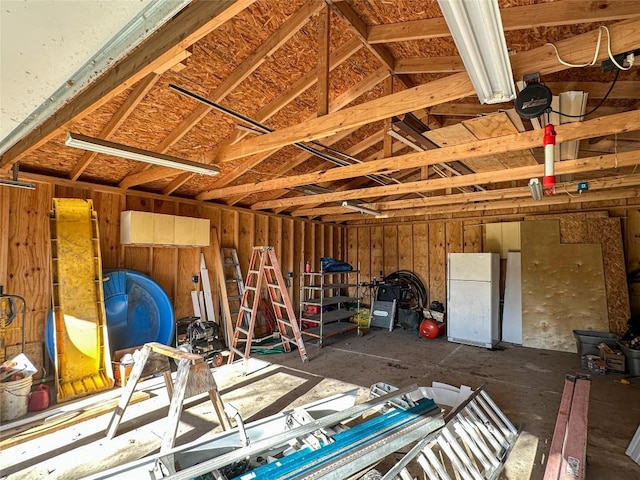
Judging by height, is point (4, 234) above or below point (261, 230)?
below

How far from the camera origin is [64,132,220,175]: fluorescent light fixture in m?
2.52

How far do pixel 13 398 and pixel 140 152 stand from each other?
104 inches

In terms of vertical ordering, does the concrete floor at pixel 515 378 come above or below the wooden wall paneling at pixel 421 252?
below

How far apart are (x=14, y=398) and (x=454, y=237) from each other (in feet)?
24.8

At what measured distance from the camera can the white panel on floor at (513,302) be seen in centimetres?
613

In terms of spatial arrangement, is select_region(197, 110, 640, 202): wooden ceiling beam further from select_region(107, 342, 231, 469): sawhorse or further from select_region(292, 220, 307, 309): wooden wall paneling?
select_region(292, 220, 307, 309): wooden wall paneling

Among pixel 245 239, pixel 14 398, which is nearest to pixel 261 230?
pixel 245 239

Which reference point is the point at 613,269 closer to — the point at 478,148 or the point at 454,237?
the point at 454,237

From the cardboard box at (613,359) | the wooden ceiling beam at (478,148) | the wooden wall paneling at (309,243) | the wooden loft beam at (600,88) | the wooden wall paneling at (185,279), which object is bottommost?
the cardboard box at (613,359)

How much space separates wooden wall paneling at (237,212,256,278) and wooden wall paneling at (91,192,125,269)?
212 cm

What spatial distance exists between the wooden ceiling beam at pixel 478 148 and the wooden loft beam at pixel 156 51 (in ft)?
7.44

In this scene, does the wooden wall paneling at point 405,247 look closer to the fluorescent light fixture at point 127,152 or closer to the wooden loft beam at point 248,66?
the fluorescent light fixture at point 127,152

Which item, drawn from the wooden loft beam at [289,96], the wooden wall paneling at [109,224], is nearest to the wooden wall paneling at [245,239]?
the wooden loft beam at [289,96]

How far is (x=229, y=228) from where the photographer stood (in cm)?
606
